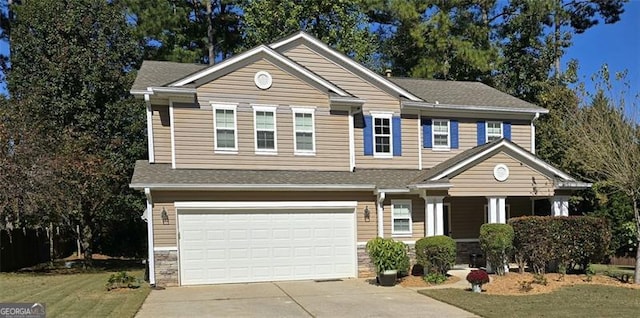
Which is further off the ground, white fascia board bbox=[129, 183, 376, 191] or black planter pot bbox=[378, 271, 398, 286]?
white fascia board bbox=[129, 183, 376, 191]

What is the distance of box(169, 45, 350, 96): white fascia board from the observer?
53.0 feet

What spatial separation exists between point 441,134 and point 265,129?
6464 millimetres

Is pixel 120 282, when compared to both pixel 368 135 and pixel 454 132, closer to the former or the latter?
pixel 368 135

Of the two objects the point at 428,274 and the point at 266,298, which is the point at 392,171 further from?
the point at 266,298

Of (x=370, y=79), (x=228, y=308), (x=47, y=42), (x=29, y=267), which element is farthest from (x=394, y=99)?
(x=29, y=267)

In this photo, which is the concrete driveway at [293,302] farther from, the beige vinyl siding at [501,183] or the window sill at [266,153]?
the beige vinyl siding at [501,183]

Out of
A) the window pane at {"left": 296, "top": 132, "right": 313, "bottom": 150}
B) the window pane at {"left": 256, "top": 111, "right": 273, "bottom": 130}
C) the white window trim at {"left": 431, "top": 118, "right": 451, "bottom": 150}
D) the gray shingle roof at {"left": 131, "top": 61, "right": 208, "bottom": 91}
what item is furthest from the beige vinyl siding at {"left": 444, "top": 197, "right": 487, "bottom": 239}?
the gray shingle roof at {"left": 131, "top": 61, "right": 208, "bottom": 91}

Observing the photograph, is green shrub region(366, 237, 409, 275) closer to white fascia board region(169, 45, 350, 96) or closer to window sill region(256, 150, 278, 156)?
window sill region(256, 150, 278, 156)

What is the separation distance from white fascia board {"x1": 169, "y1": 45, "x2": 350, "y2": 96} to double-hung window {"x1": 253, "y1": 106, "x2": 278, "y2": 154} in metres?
1.44

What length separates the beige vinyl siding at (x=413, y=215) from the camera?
1708 cm

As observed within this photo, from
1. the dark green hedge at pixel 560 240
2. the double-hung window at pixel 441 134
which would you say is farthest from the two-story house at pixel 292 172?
the dark green hedge at pixel 560 240

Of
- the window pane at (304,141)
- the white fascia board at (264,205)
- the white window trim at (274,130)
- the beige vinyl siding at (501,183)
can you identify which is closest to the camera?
the white fascia board at (264,205)

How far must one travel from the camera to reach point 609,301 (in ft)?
37.8

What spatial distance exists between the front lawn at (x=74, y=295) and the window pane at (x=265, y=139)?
5.12m
